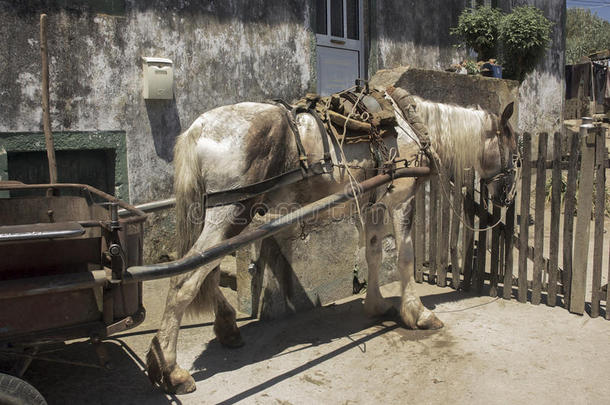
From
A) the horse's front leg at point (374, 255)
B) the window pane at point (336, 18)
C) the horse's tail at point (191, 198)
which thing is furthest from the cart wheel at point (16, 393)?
the window pane at point (336, 18)

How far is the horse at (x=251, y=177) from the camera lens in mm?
3586

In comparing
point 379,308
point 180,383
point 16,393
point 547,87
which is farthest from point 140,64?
point 547,87

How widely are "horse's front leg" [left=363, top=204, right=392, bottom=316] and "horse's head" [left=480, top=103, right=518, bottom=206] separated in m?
1.19

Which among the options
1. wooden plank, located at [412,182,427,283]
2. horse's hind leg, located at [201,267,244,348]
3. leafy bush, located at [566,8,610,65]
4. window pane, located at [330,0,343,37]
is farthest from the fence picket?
leafy bush, located at [566,8,610,65]

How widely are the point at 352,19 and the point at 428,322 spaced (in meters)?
6.05

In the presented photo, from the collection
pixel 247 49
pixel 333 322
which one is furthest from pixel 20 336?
pixel 247 49

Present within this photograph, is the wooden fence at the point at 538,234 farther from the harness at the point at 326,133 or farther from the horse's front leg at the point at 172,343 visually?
the horse's front leg at the point at 172,343

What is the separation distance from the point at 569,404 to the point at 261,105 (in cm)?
296

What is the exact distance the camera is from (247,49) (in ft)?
23.3

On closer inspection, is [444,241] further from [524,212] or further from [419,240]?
[524,212]

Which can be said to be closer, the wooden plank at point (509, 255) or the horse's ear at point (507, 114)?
the horse's ear at point (507, 114)

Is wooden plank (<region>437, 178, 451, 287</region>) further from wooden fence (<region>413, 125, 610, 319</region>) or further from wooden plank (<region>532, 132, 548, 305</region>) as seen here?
wooden plank (<region>532, 132, 548, 305</region>)

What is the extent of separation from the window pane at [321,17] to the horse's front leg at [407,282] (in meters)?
4.67

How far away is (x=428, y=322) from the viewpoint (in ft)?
15.1
